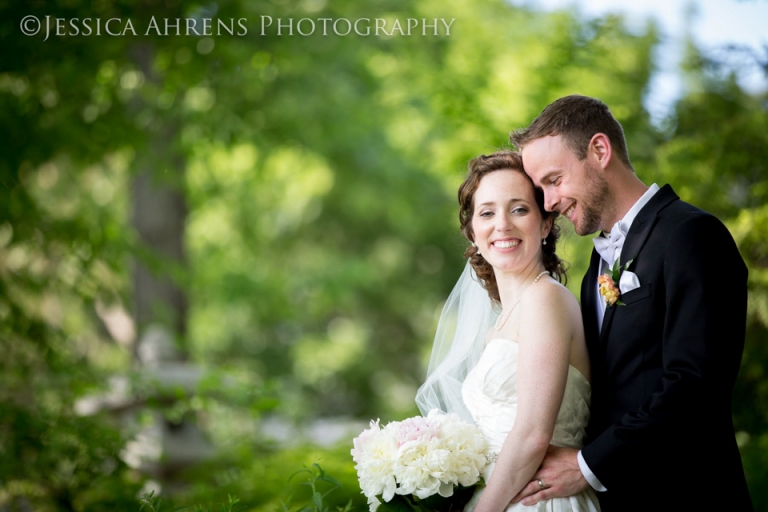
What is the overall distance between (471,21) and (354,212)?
820cm

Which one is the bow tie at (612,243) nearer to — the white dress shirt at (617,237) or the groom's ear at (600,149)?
the white dress shirt at (617,237)

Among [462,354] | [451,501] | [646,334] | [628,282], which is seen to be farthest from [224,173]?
[646,334]

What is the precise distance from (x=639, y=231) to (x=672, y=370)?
0.53m

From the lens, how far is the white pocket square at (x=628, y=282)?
8.17 feet

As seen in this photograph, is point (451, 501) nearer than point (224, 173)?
Yes

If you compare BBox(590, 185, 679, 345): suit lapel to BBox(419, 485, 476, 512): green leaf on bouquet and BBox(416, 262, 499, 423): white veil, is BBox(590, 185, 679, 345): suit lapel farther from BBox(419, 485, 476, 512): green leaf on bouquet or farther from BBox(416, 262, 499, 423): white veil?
BBox(419, 485, 476, 512): green leaf on bouquet

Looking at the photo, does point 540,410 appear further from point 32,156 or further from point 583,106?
point 32,156

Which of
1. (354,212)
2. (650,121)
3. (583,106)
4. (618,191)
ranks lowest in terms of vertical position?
(618,191)

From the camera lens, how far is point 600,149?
267cm

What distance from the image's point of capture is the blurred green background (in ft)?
18.1

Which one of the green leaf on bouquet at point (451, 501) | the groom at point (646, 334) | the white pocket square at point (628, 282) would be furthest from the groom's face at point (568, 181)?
the green leaf on bouquet at point (451, 501)

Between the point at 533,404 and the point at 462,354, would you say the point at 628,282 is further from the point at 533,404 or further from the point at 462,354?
the point at 462,354

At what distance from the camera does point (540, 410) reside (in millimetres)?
2420

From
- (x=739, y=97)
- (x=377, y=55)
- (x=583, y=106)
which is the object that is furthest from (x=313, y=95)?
(x=583, y=106)
